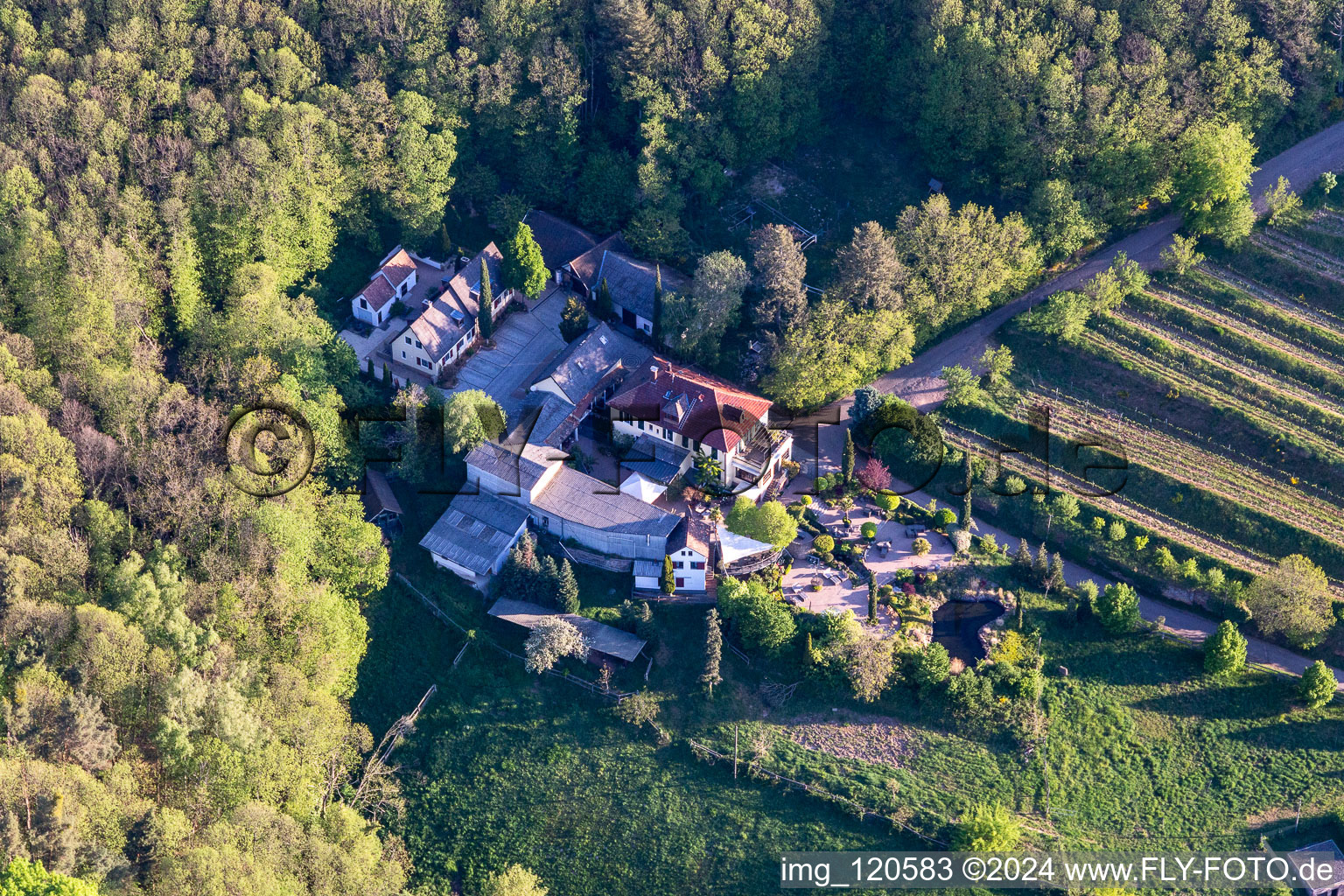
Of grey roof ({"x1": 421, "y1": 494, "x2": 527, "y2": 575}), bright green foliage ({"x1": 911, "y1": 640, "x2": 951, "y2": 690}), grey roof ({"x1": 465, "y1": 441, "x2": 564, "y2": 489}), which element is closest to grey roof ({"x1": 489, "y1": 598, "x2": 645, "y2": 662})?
grey roof ({"x1": 421, "y1": 494, "x2": 527, "y2": 575})

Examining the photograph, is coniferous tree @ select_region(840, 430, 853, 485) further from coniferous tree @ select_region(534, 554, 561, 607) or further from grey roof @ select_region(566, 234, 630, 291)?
grey roof @ select_region(566, 234, 630, 291)

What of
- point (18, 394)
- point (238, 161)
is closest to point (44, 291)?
point (18, 394)

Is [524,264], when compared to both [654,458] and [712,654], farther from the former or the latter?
[712,654]

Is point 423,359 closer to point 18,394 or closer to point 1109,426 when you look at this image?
point 18,394

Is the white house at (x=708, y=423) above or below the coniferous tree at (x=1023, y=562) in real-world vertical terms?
above

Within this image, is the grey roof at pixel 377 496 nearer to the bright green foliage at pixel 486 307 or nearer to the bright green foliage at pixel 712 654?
the bright green foliage at pixel 486 307

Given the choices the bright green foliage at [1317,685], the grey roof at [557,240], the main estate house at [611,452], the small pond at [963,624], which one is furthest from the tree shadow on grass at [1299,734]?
the grey roof at [557,240]
